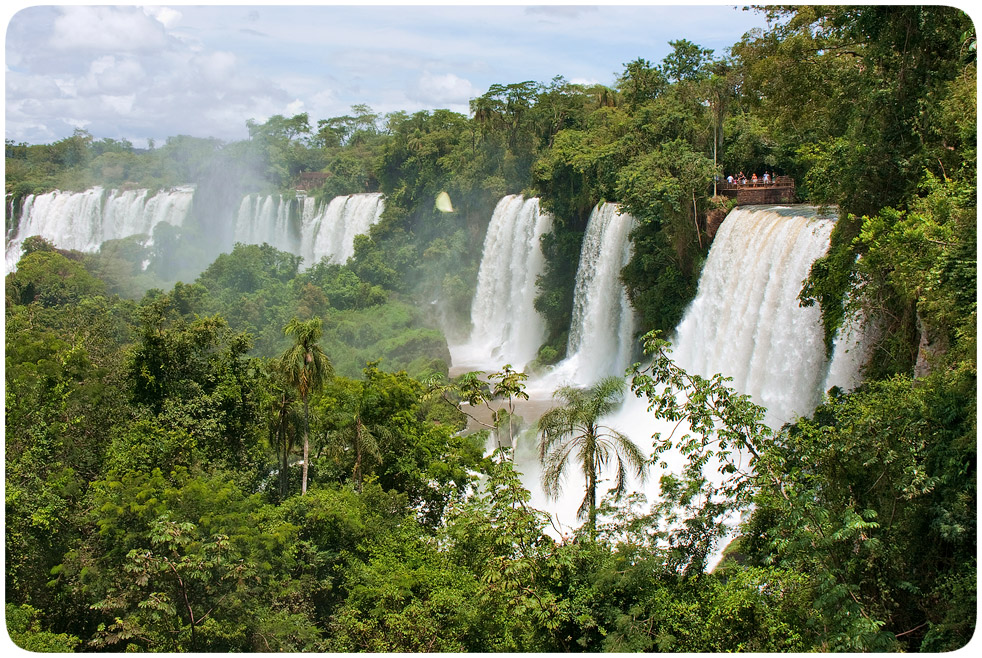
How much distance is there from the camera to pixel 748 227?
1644 centimetres

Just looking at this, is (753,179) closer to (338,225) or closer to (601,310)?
(601,310)

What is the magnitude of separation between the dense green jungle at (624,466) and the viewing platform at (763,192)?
24.6 inches

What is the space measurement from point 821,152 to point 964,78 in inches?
199

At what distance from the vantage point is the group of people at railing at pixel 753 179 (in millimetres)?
19406

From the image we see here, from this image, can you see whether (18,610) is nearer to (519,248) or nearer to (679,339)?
(679,339)

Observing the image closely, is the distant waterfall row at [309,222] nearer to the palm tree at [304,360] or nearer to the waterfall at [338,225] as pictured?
the waterfall at [338,225]

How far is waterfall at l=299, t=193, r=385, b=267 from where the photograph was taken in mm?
39531

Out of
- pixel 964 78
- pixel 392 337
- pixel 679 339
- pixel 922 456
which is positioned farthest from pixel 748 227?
pixel 392 337

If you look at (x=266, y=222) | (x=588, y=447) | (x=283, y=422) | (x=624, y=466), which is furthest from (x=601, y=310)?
(x=266, y=222)

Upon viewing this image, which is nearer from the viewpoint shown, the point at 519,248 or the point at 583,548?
the point at 583,548

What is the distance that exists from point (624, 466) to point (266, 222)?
112ft

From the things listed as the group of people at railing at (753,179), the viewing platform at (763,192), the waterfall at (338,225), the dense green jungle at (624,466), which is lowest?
the dense green jungle at (624,466)

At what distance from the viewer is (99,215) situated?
46469mm

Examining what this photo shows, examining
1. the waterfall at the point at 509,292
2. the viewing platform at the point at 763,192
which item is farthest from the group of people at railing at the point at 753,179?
the waterfall at the point at 509,292
